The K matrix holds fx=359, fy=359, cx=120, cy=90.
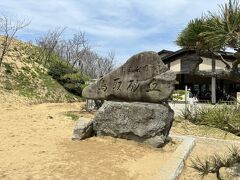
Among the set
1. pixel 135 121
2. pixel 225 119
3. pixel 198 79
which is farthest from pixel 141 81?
pixel 198 79

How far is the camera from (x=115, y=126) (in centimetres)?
847

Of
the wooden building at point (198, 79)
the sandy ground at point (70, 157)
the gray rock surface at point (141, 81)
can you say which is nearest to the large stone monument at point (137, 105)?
the gray rock surface at point (141, 81)

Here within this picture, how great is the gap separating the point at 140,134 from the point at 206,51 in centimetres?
247

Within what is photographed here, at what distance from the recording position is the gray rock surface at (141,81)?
8.32 m

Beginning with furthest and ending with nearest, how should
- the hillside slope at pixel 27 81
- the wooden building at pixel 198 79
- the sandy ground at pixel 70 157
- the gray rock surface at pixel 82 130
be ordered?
the wooden building at pixel 198 79, the hillside slope at pixel 27 81, the gray rock surface at pixel 82 130, the sandy ground at pixel 70 157

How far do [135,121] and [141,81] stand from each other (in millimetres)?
999

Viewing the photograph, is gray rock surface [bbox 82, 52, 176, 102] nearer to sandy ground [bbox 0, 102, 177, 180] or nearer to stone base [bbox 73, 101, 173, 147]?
stone base [bbox 73, 101, 173, 147]

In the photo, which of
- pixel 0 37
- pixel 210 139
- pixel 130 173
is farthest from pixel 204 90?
pixel 130 173

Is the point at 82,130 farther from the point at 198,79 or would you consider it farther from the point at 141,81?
the point at 198,79

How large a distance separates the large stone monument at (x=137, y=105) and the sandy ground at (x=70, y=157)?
275 mm

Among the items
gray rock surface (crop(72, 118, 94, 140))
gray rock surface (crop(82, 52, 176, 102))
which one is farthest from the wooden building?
gray rock surface (crop(72, 118, 94, 140))

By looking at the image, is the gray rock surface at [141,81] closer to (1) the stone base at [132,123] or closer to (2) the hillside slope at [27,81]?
(1) the stone base at [132,123]

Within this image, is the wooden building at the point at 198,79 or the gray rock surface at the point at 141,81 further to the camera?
the wooden building at the point at 198,79

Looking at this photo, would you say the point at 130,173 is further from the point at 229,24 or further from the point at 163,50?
the point at 163,50
